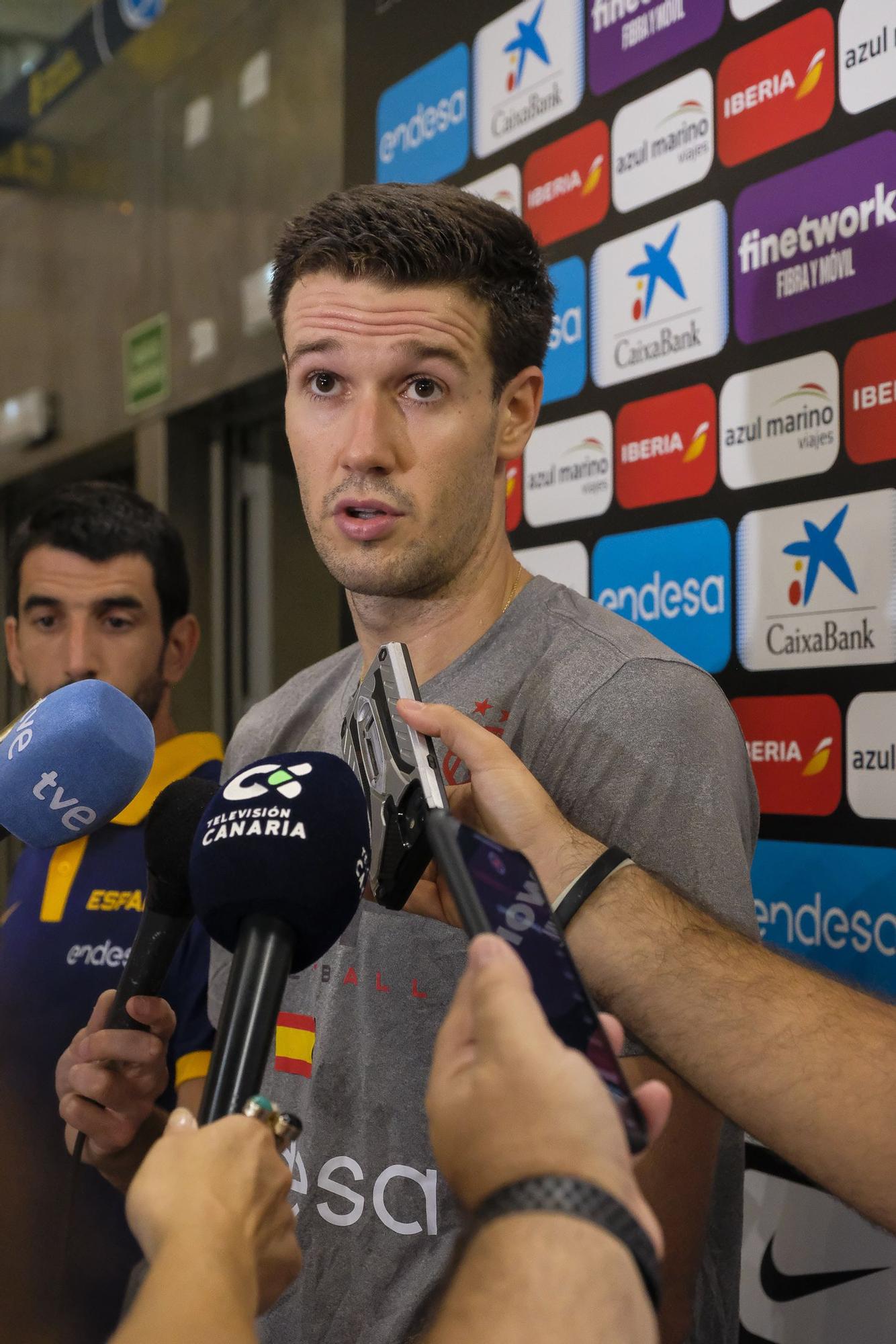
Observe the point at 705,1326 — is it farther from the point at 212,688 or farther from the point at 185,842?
the point at 212,688

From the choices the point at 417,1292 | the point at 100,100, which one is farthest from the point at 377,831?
the point at 100,100

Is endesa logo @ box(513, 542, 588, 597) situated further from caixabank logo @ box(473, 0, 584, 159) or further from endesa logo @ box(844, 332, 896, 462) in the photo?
caixabank logo @ box(473, 0, 584, 159)

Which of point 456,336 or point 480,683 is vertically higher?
point 456,336

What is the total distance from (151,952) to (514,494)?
1.06 m

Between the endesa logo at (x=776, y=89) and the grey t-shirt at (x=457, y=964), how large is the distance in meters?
0.64

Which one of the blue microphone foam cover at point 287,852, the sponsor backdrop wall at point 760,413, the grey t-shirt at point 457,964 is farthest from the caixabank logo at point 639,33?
the blue microphone foam cover at point 287,852

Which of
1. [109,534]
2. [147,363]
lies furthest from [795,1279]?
[147,363]

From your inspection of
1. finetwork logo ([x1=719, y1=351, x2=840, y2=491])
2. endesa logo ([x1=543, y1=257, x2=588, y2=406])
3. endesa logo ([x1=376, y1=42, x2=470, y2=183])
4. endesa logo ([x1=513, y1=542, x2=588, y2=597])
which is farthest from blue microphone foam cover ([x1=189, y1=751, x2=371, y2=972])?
endesa logo ([x1=376, y1=42, x2=470, y2=183])

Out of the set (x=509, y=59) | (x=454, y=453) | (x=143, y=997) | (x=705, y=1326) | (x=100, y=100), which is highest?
(x=100, y=100)

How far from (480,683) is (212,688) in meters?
1.87

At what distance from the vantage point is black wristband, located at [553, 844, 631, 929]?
880 mm

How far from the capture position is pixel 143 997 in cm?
98

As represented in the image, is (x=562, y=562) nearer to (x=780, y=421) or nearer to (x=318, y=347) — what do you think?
(x=780, y=421)

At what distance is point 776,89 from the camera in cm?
144
